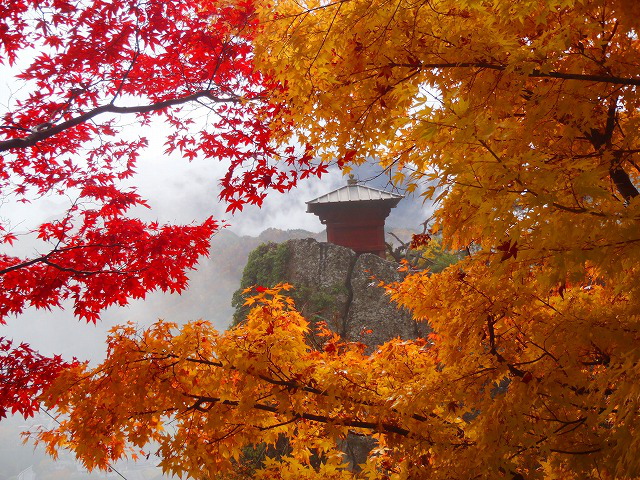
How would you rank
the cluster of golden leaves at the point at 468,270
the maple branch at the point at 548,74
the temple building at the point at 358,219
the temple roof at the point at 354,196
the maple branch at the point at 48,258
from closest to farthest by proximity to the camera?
the cluster of golden leaves at the point at 468,270 < the maple branch at the point at 548,74 < the maple branch at the point at 48,258 < the temple roof at the point at 354,196 < the temple building at the point at 358,219

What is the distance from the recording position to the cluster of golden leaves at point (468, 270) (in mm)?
1699

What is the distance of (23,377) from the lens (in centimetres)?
379

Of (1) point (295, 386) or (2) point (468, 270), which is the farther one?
(2) point (468, 270)

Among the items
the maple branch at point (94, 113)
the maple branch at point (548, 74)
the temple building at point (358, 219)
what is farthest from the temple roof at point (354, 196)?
the maple branch at point (548, 74)

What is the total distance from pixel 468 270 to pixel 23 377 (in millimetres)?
4003

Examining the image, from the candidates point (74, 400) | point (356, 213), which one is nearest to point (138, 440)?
point (74, 400)

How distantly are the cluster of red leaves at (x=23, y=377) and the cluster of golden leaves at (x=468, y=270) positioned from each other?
0.50 m

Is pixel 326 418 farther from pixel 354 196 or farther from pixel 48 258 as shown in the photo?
pixel 354 196

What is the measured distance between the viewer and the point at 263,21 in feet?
7.95

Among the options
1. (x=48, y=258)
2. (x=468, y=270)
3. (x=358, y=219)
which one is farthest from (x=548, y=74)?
(x=358, y=219)

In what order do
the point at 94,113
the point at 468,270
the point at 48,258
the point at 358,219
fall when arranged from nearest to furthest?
the point at 468,270, the point at 94,113, the point at 48,258, the point at 358,219

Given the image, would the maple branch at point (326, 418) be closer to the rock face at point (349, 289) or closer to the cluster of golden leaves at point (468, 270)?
the cluster of golden leaves at point (468, 270)

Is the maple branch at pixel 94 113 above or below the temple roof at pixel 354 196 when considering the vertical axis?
below

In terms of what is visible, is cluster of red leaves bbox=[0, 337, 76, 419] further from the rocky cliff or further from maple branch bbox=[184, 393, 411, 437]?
the rocky cliff
